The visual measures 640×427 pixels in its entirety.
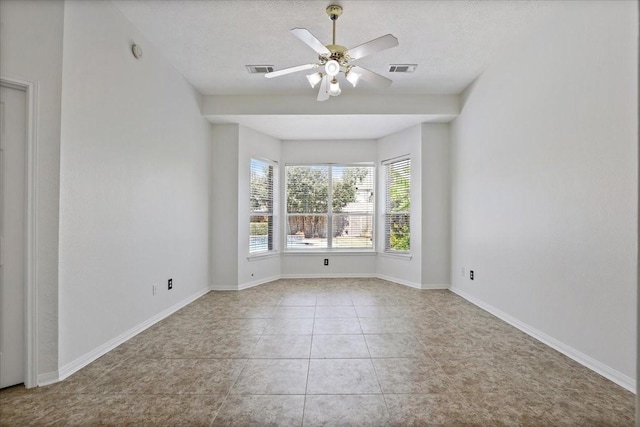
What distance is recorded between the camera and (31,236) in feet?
6.77

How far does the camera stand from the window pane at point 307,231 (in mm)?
5852

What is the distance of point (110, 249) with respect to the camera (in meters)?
2.64

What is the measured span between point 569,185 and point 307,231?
4077mm

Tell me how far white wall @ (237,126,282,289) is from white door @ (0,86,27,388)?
287cm

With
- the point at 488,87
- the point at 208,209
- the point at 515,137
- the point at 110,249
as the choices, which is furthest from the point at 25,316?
the point at 488,87

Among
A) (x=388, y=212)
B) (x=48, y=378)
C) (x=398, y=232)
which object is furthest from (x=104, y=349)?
(x=388, y=212)

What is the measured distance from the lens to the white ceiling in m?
2.66

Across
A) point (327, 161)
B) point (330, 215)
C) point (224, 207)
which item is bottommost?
point (330, 215)

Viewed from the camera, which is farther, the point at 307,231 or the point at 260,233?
the point at 307,231

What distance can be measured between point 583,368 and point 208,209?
457cm

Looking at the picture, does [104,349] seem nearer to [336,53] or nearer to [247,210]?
[247,210]

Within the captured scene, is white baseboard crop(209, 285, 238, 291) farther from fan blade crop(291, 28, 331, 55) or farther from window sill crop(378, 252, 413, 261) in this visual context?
fan blade crop(291, 28, 331, 55)

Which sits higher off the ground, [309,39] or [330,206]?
[309,39]

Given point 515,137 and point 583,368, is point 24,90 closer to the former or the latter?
point 515,137
